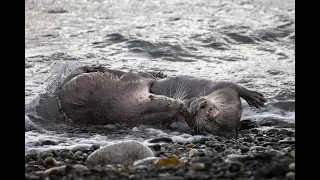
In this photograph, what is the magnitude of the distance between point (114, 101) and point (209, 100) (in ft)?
4.14

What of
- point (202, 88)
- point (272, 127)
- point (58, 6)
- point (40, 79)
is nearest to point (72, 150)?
point (202, 88)

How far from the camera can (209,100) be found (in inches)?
292

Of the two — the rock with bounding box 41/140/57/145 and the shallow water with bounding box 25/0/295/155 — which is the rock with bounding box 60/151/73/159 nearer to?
the rock with bounding box 41/140/57/145

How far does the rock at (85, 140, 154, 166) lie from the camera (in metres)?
5.86

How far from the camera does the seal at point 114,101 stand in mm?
7773

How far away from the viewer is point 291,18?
14.0 meters

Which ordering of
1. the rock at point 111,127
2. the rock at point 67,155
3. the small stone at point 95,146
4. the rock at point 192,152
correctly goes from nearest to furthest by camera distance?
the rock at point 192,152 < the rock at point 67,155 < the small stone at point 95,146 < the rock at point 111,127

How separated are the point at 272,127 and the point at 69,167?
3.55 metres

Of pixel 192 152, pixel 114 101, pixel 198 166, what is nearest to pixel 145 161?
pixel 198 166

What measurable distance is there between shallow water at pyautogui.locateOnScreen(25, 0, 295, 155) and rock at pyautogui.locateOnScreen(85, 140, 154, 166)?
6.25 ft

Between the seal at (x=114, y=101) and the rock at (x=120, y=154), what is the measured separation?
68.2 inches

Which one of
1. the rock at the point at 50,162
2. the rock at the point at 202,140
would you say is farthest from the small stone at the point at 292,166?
the rock at the point at 202,140

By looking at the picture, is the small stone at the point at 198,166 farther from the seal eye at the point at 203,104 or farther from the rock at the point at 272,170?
the seal eye at the point at 203,104

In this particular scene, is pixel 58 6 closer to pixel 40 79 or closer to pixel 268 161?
pixel 40 79
